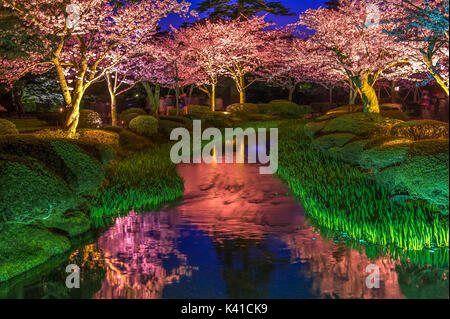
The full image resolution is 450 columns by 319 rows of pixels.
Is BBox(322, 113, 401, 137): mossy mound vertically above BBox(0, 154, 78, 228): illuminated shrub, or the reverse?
BBox(322, 113, 401, 137): mossy mound

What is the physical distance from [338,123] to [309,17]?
10.0m

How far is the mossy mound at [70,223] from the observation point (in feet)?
25.9

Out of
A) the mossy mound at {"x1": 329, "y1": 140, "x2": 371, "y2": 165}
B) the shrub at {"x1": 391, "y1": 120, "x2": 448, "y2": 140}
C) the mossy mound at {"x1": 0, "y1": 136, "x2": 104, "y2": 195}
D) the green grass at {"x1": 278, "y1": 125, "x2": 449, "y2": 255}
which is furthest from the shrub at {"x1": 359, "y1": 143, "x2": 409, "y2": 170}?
the mossy mound at {"x1": 0, "y1": 136, "x2": 104, "y2": 195}

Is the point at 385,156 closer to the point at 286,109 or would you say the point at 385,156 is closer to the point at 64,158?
the point at 64,158

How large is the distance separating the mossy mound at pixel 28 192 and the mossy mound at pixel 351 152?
886 cm

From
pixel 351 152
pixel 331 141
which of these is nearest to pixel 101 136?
pixel 331 141

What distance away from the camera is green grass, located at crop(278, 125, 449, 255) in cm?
699

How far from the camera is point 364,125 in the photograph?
50.5 ft

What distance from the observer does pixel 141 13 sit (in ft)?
57.6

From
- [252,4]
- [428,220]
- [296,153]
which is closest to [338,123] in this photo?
[296,153]

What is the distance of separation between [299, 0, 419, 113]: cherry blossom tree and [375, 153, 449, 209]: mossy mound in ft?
37.8

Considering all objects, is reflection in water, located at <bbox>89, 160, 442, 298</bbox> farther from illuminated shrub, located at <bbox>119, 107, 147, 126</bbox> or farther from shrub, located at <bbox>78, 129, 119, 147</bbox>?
illuminated shrub, located at <bbox>119, 107, 147, 126</bbox>

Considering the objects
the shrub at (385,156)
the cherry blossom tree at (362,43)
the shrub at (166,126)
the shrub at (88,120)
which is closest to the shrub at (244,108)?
the shrub at (166,126)

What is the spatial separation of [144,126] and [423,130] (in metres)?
13.7
